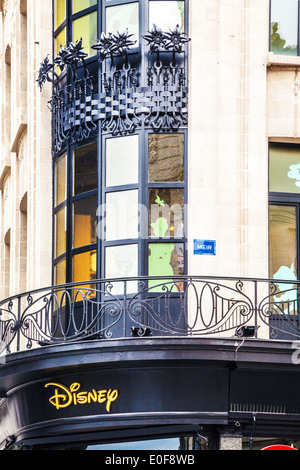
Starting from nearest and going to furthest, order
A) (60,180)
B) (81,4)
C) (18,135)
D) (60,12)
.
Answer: (81,4), (60,180), (60,12), (18,135)

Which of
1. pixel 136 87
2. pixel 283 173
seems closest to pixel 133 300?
pixel 283 173

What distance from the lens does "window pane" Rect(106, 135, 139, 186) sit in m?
23.7

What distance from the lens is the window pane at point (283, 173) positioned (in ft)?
78.6

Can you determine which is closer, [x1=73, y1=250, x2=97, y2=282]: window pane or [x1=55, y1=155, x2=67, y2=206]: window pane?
[x1=73, y1=250, x2=97, y2=282]: window pane

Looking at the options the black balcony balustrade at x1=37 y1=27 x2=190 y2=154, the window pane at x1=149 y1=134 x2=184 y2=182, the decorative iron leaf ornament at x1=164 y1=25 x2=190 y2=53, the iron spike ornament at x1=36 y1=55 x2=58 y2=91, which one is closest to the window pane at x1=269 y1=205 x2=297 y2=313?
the window pane at x1=149 y1=134 x2=184 y2=182

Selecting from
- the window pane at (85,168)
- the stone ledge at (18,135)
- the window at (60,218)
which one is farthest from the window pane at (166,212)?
the stone ledge at (18,135)

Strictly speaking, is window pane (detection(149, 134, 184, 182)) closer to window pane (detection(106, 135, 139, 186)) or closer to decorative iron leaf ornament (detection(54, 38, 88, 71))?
window pane (detection(106, 135, 139, 186))

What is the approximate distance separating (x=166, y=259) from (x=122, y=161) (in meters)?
1.86

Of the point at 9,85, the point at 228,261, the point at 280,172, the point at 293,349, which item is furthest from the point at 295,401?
the point at 9,85

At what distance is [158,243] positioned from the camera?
23.5m

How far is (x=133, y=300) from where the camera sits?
23.1 meters

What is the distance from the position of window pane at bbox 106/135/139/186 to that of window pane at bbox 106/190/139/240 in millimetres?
251

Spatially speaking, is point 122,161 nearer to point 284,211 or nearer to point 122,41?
point 122,41
